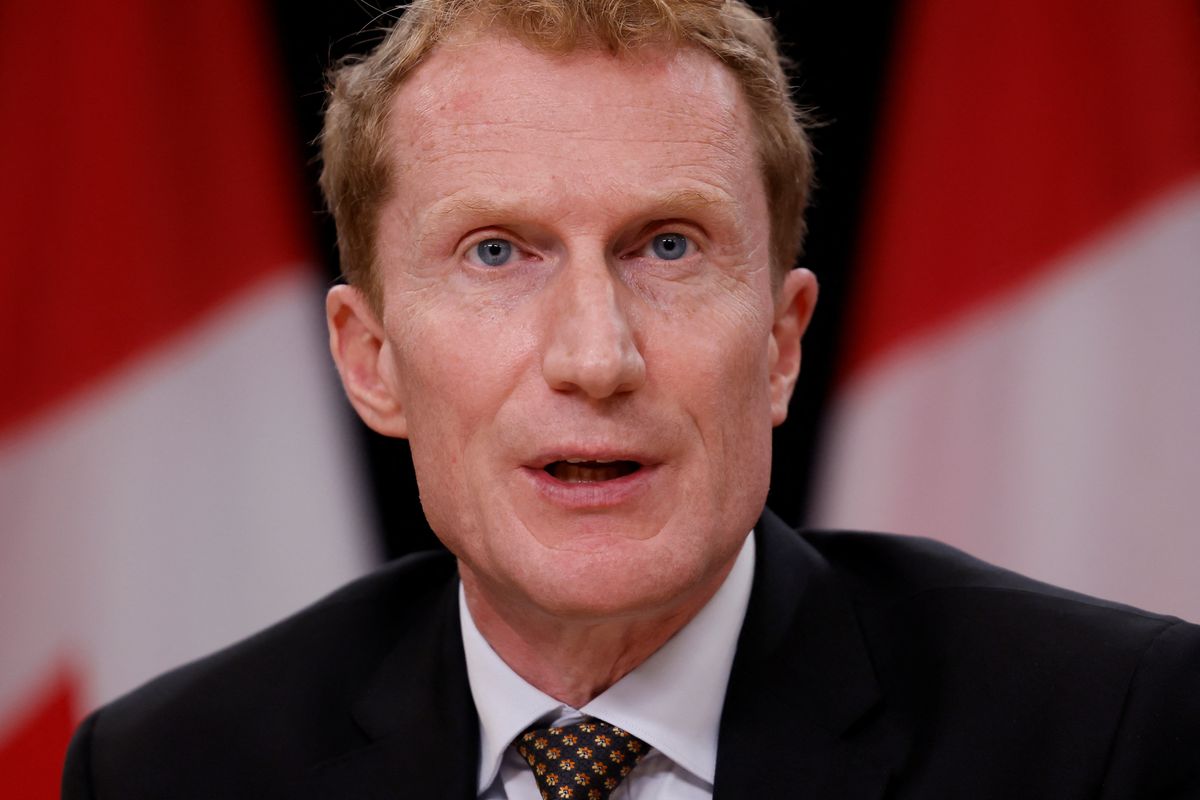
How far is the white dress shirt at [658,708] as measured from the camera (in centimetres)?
200

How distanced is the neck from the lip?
248 mm

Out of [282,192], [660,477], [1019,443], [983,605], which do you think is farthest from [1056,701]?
[282,192]

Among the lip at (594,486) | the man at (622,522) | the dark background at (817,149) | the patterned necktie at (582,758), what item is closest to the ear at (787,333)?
the man at (622,522)

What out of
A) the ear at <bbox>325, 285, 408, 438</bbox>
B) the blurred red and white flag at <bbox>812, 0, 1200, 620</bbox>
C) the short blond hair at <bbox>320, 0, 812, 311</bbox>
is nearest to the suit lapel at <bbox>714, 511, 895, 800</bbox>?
the short blond hair at <bbox>320, 0, 812, 311</bbox>

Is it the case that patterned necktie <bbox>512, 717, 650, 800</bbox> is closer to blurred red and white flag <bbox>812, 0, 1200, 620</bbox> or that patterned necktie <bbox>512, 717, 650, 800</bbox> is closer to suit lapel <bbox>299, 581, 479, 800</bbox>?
suit lapel <bbox>299, 581, 479, 800</bbox>

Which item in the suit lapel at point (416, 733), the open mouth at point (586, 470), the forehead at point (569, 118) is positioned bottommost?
the suit lapel at point (416, 733)

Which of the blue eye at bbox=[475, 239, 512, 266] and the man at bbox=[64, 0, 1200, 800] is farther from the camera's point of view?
the blue eye at bbox=[475, 239, 512, 266]

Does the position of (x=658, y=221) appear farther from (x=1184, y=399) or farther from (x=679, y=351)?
(x=1184, y=399)

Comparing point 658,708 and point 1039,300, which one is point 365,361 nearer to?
point 658,708

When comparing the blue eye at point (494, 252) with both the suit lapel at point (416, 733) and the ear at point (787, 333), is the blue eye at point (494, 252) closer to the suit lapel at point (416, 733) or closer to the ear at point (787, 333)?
the ear at point (787, 333)

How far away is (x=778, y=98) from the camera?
2170 millimetres

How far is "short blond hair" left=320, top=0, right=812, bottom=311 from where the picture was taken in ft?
6.32

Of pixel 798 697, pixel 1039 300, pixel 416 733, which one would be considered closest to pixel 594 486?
pixel 798 697

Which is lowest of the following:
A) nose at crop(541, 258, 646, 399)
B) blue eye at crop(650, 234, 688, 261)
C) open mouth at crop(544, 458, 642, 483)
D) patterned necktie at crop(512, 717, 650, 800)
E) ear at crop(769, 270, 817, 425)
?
patterned necktie at crop(512, 717, 650, 800)
